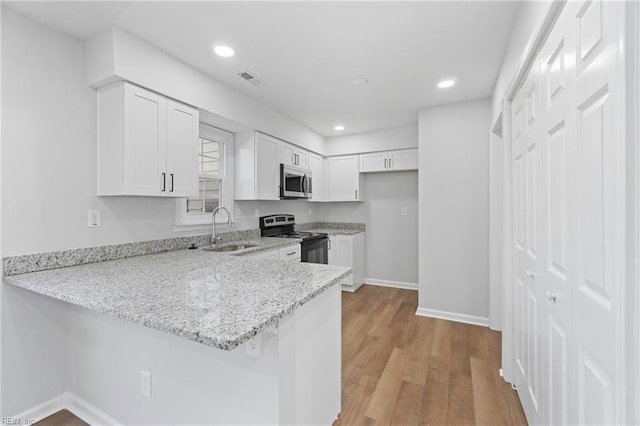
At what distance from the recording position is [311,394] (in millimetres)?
1395

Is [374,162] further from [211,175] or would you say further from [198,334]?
[198,334]

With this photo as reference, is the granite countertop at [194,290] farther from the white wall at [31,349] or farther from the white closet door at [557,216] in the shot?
the white closet door at [557,216]

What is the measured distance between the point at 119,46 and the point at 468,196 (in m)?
3.43

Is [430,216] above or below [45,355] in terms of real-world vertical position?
above

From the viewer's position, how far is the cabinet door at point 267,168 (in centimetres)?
323

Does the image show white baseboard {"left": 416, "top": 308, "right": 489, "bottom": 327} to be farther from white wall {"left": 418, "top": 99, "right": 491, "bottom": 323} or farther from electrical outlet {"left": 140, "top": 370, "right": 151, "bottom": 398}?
electrical outlet {"left": 140, "top": 370, "right": 151, "bottom": 398}

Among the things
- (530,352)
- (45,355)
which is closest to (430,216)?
(530,352)

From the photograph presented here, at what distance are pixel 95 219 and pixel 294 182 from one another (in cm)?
228

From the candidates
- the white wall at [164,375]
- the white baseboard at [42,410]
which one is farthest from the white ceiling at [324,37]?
the white baseboard at [42,410]

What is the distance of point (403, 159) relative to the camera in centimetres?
424

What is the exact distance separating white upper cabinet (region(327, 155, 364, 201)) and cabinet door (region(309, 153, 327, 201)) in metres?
0.12

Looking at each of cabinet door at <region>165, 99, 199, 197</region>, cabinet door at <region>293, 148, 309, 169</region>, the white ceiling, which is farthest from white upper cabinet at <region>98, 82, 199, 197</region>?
cabinet door at <region>293, 148, 309, 169</region>

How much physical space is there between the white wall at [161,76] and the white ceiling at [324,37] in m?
0.07

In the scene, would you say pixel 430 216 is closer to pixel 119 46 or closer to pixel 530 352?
pixel 530 352
